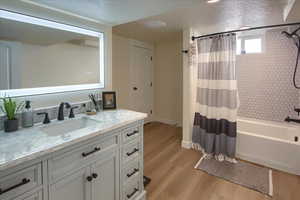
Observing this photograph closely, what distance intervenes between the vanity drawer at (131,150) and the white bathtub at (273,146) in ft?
6.02

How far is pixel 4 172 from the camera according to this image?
812 mm

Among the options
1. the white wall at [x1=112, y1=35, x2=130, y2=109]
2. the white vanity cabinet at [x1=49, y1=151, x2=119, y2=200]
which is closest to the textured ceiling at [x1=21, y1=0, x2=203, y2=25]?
the white vanity cabinet at [x1=49, y1=151, x2=119, y2=200]

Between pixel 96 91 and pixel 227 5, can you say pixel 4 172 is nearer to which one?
pixel 96 91

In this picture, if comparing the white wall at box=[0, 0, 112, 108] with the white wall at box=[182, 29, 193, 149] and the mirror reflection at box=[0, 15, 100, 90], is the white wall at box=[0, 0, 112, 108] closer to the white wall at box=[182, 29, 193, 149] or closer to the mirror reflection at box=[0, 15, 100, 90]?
the mirror reflection at box=[0, 15, 100, 90]

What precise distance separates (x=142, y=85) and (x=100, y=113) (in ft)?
8.37

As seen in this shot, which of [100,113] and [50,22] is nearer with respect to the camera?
[50,22]

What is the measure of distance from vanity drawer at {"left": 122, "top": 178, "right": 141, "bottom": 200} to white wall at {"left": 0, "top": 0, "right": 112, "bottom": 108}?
39.5 inches

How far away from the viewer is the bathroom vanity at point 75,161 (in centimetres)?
88

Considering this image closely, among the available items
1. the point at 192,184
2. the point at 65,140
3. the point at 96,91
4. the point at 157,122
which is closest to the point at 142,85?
the point at 157,122

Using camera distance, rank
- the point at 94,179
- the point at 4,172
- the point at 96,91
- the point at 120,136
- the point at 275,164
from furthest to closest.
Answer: the point at 275,164 → the point at 96,91 → the point at 120,136 → the point at 94,179 → the point at 4,172

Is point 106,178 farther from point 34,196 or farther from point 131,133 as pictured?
point 34,196

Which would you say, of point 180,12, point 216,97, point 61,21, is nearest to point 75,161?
point 61,21

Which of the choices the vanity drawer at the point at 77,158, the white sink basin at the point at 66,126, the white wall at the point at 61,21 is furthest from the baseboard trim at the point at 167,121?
the vanity drawer at the point at 77,158

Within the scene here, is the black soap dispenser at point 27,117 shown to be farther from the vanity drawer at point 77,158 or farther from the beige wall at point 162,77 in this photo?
the beige wall at point 162,77
